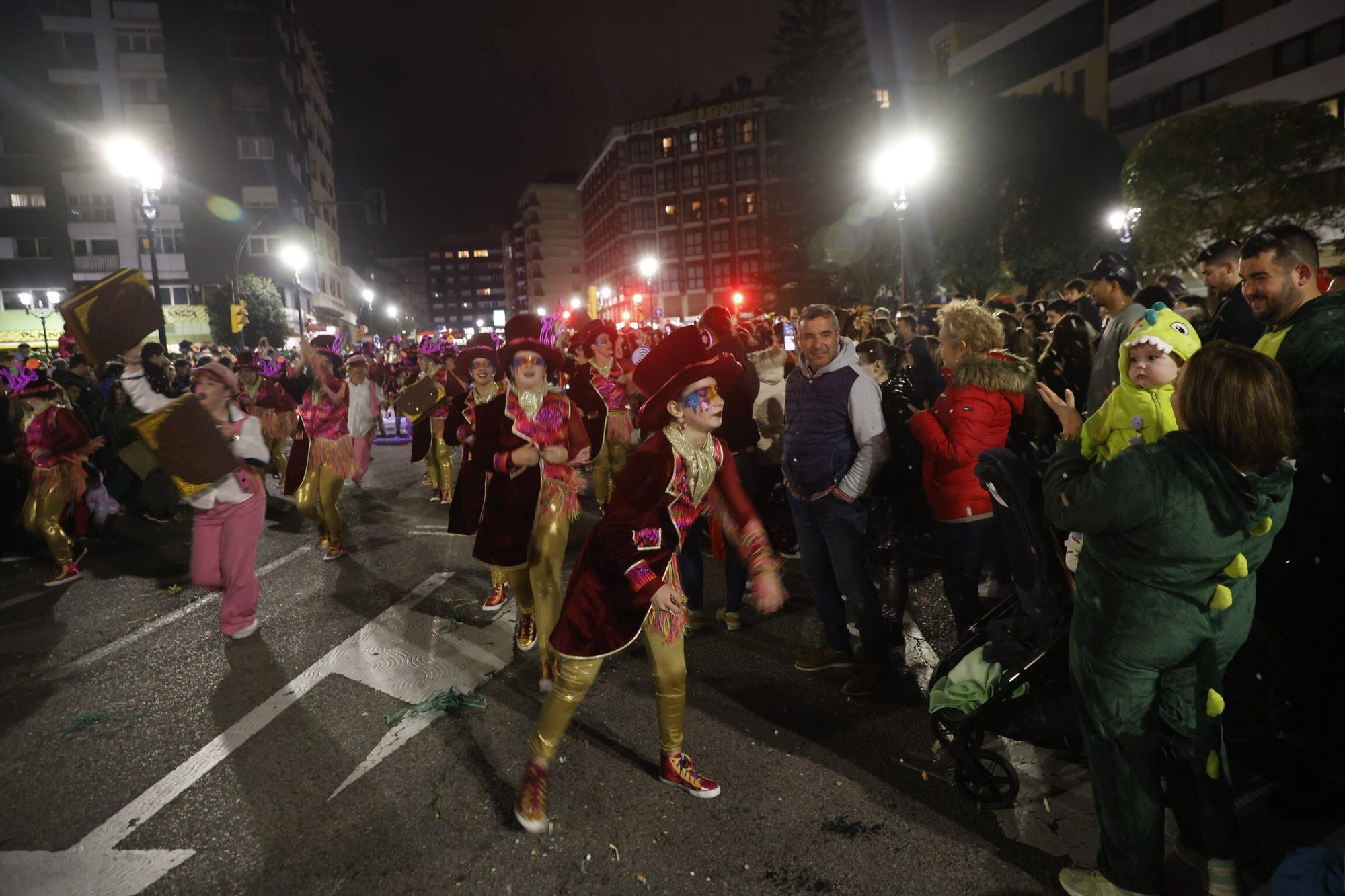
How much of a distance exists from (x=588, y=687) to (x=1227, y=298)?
193 inches

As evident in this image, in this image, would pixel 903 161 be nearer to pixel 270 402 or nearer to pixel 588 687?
pixel 270 402

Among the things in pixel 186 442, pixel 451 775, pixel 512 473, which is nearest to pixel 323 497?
pixel 186 442

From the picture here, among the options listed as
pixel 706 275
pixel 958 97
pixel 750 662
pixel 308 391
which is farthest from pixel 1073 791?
pixel 706 275

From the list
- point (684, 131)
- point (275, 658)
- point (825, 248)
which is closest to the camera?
point (275, 658)

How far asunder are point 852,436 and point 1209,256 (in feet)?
10.0

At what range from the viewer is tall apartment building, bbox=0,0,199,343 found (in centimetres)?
5306

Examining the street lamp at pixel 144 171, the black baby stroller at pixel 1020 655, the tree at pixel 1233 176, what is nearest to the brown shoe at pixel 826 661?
the black baby stroller at pixel 1020 655

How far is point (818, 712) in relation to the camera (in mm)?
4488

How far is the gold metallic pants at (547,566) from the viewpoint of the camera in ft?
16.2

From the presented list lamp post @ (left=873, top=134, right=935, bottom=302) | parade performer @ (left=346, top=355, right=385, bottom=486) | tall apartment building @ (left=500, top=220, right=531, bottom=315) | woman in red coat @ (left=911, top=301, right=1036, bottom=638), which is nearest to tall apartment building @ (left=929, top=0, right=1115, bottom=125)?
lamp post @ (left=873, top=134, right=935, bottom=302)

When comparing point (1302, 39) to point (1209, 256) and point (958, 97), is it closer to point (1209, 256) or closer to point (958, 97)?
point (958, 97)

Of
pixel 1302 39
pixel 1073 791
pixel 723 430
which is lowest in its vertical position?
pixel 1073 791

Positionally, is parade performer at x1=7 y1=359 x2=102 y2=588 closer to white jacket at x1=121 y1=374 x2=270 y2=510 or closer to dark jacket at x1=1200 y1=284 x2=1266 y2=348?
white jacket at x1=121 y1=374 x2=270 y2=510

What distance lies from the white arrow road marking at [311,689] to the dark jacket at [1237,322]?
5.30 m
